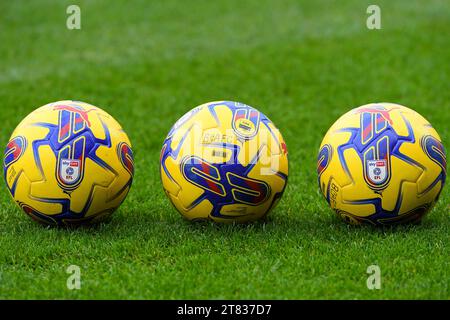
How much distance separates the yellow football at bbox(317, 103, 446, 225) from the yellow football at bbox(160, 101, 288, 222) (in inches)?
21.0

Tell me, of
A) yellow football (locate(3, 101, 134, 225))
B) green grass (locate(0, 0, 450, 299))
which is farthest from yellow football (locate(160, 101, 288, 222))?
yellow football (locate(3, 101, 134, 225))

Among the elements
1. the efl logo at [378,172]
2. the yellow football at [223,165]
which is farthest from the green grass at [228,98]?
the efl logo at [378,172]

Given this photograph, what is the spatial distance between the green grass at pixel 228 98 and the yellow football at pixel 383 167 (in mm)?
222

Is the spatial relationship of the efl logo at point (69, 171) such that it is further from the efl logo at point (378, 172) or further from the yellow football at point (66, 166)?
the efl logo at point (378, 172)

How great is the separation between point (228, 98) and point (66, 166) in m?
5.97

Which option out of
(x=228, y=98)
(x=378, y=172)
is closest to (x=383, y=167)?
(x=378, y=172)

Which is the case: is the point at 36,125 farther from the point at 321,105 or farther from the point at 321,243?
the point at 321,105

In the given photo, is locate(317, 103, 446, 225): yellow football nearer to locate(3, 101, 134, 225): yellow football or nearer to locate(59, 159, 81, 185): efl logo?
locate(3, 101, 134, 225): yellow football

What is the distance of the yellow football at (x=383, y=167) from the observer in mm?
6891

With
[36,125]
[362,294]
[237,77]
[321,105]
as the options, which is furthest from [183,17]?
[362,294]

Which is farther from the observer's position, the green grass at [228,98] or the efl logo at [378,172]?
the efl logo at [378,172]

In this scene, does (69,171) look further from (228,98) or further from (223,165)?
(228,98)

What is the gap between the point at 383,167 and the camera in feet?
22.6
